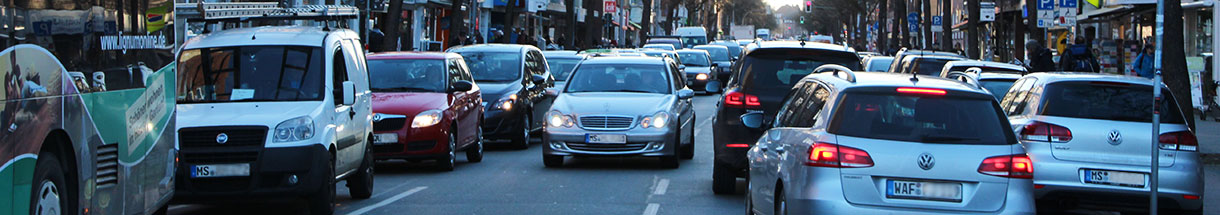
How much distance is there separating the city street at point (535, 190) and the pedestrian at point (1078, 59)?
10011 mm

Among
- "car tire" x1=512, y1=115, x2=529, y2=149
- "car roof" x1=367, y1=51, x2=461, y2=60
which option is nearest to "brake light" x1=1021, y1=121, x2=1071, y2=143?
"car roof" x1=367, y1=51, x2=461, y2=60

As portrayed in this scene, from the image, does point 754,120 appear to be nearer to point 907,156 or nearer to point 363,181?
point 907,156

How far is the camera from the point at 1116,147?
33.3ft

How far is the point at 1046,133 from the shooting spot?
34.1ft

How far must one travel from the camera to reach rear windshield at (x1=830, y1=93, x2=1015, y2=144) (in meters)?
7.59

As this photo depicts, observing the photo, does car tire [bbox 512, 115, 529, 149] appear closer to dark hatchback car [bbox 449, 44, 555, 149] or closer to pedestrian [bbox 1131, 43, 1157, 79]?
dark hatchback car [bbox 449, 44, 555, 149]

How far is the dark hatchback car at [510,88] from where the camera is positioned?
17.8m

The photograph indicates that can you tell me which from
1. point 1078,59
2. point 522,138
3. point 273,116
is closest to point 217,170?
point 273,116

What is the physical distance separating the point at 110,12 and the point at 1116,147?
22.2 ft

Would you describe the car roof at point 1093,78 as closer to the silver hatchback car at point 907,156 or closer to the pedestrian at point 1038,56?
the silver hatchback car at point 907,156

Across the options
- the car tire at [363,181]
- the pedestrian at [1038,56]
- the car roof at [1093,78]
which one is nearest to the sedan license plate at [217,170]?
the car tire at [363,181]

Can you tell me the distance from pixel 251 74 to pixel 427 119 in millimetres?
3626

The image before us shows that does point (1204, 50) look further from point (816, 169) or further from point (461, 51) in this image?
point (816, 169)

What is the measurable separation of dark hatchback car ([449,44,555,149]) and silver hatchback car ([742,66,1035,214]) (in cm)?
1012
